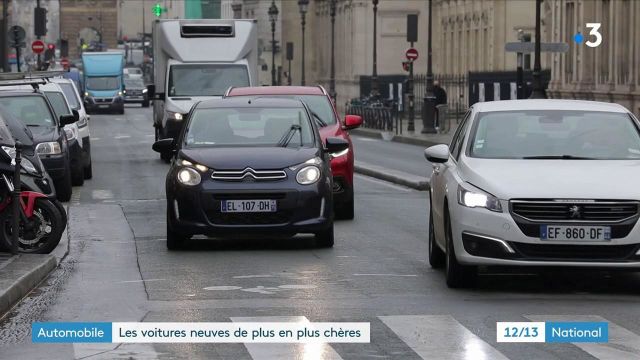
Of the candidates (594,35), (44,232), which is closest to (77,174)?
(44,232)

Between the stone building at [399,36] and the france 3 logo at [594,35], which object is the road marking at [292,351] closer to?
the france 3 logo at [594,35]

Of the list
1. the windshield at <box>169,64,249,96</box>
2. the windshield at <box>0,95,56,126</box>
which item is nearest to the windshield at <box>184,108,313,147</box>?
the windshield at <box>0,95,56,126</box>

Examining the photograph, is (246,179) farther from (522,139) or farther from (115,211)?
(115,211)

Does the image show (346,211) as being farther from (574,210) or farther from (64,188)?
(574,210)

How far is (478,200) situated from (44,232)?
4.99 m

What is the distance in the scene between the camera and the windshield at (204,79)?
34.3 metres

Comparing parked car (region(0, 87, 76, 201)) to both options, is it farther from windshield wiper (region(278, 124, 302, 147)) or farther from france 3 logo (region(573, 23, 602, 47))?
france 3 logo (region(573, 23, 602, 47))

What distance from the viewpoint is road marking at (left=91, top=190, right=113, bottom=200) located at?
2478 cm

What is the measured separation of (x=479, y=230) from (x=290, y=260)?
316 cm

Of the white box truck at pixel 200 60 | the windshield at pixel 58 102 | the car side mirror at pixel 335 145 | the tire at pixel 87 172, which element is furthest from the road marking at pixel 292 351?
the white box truck at pixel 200 60

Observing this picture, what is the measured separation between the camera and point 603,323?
1112 centimetres

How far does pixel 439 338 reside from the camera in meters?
10.5
